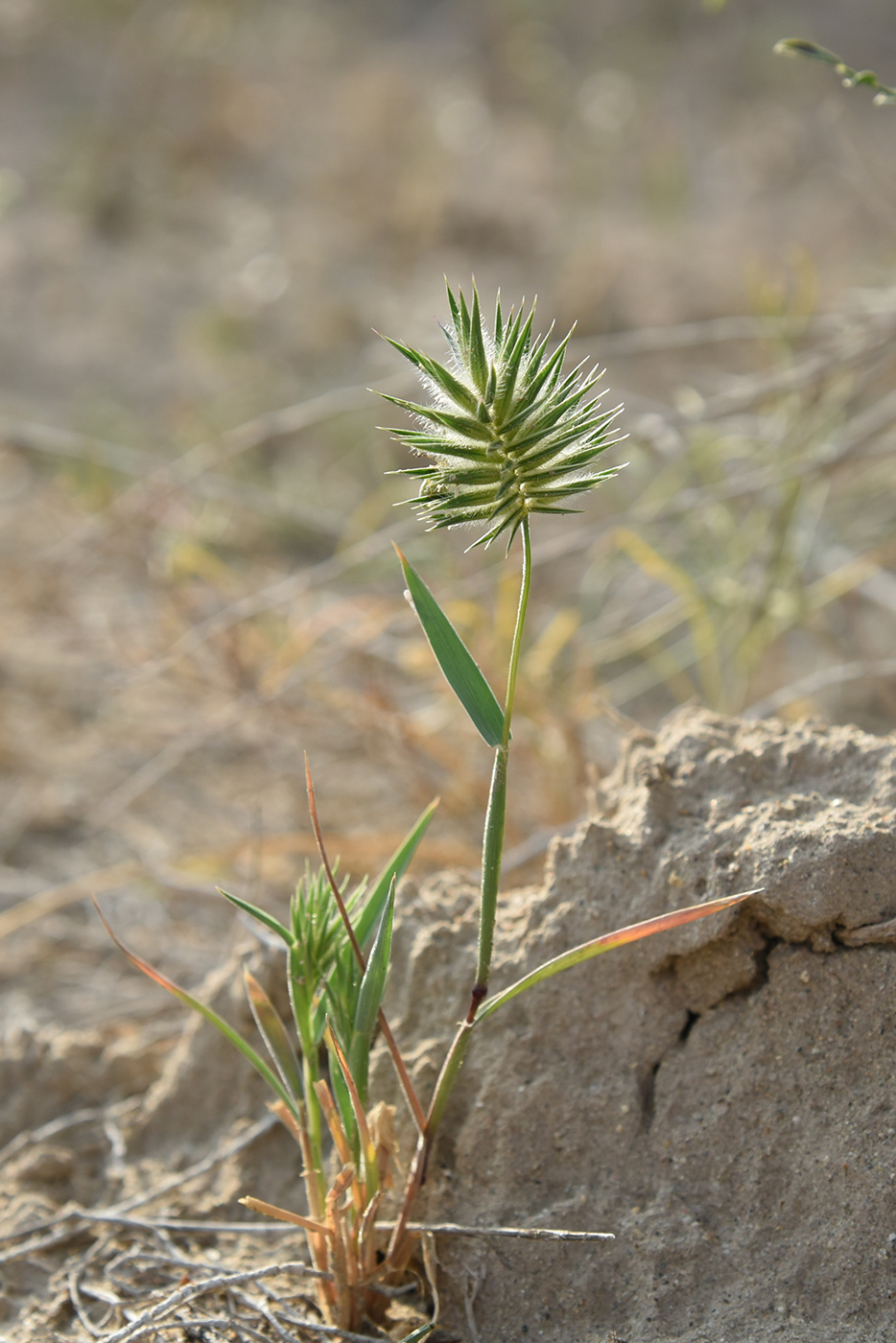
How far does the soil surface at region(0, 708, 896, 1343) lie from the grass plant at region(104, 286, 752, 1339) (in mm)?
122

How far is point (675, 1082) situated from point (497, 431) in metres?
0.72

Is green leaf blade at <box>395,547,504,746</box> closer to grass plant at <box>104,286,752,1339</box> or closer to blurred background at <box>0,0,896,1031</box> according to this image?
grass plant at <box>104,286,752,1339</box>

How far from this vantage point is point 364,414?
16.8 feet

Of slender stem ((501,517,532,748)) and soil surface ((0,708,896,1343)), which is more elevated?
slender stem ((501,517,532,748))

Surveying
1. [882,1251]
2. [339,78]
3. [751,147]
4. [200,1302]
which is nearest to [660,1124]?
[882,1251]

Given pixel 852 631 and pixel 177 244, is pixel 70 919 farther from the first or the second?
pixel 177 244

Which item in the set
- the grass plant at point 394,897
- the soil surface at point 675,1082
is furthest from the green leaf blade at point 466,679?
the soil surface at point 675,1082

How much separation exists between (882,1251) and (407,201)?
6.67m

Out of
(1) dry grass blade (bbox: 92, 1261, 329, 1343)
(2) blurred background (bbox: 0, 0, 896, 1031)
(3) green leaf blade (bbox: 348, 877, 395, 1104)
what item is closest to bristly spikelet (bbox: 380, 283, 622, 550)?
(3) green leaf blade (bbox: 348, 877, 395, 1104)

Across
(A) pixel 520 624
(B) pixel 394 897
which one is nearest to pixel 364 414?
(B) pixel 394 897

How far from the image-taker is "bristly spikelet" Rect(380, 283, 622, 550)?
33.0 inches

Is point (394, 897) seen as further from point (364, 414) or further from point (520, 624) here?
point (364, 414)

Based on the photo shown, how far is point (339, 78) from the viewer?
8.28 m

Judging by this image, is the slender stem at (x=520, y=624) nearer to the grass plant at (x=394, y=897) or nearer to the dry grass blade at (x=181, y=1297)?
the grass plant at (x=394, y=897)
